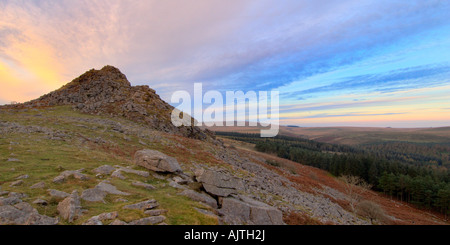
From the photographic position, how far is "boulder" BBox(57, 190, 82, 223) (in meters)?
8.29

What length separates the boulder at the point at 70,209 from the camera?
27.2ft

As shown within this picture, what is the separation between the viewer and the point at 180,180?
14.9 m

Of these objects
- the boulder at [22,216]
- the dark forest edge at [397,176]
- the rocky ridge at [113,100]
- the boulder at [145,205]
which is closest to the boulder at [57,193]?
the boulder at [22,216]

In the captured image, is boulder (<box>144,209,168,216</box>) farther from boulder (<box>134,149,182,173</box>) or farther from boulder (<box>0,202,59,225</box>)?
boulder (<box>134,149,182,173</box>)

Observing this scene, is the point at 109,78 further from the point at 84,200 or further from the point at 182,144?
the point at 84,200

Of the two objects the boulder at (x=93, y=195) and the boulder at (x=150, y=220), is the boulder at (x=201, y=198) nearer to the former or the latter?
the boulder at (x=150, y=220)

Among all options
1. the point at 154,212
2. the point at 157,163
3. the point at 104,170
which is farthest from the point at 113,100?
the point at 154,212

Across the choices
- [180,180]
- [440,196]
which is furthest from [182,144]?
[440,196]

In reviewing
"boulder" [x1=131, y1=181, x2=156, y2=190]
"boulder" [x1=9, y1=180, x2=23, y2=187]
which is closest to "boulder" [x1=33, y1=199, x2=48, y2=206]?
"boulder" [x1=9, y1=180, x2=23, y2=187]
